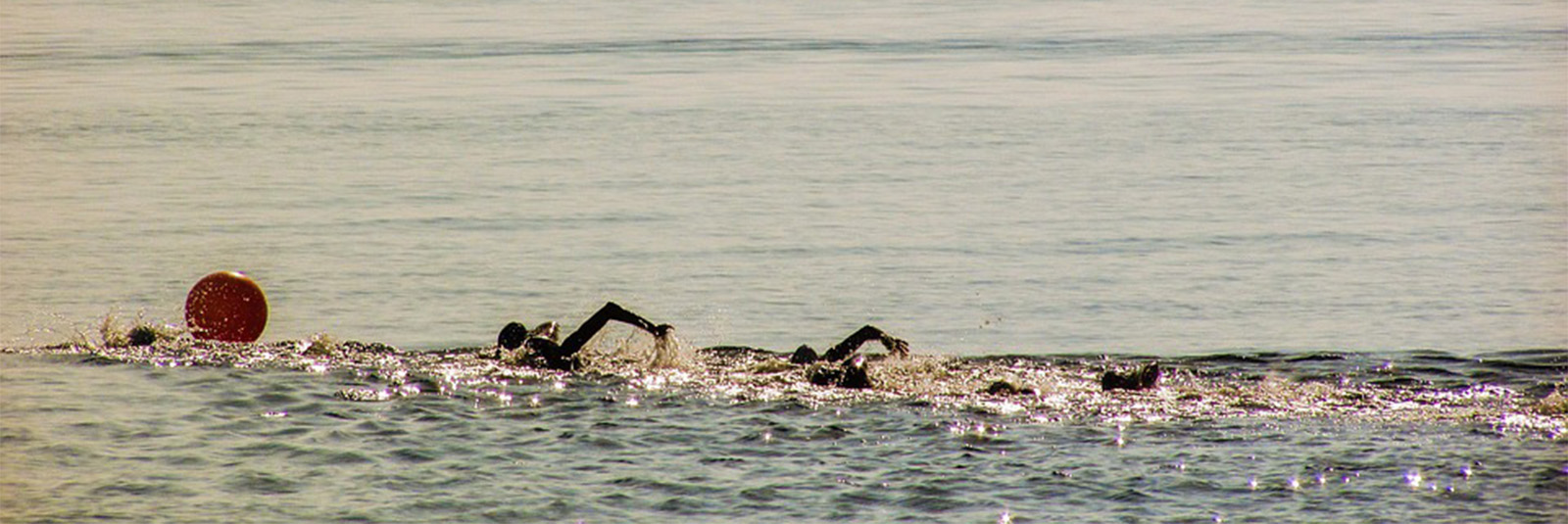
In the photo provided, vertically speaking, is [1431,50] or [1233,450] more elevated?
[1431,50]

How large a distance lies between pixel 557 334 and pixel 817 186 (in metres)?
9.75

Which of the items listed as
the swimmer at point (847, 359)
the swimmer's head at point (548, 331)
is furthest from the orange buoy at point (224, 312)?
the swimmer at point (847, 359)

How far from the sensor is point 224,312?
50.5 ft

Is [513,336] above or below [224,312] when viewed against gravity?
below

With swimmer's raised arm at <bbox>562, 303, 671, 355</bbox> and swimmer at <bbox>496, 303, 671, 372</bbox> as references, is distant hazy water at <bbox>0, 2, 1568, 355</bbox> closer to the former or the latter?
swimmer at <bbox>496, 303, 671, 372</bbox>

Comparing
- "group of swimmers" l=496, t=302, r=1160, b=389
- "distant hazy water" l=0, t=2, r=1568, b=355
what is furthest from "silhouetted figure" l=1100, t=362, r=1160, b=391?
"distant hazy water" l=0, t=2, r=1568, b=355

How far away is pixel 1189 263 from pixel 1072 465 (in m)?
8.23

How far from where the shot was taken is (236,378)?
45.2 feet

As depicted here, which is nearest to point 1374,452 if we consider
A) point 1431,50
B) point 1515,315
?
point 1515,315

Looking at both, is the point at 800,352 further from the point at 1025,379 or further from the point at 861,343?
the point at 1025,379

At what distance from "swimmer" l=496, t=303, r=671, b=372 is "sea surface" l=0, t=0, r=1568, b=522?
249mm

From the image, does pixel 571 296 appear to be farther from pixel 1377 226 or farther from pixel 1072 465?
pixel 1377 226

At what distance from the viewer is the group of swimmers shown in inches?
529

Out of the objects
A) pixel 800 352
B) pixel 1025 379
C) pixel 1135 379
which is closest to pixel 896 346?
pixel 800 352
